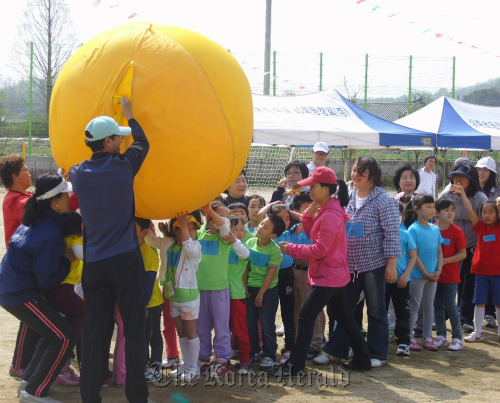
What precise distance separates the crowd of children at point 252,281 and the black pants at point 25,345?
312 millimetres

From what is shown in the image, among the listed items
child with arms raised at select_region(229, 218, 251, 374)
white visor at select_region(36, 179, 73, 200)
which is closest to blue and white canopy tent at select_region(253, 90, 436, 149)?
child with arms raised at select_region(229, 218, 251, 374)

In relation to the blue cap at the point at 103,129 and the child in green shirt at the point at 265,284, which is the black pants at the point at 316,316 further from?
the blue cap at the point at 103,129

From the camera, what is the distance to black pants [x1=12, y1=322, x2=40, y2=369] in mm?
4996

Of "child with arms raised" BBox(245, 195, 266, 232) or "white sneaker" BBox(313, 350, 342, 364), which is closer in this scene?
"white sneaker" BBox(313, 350, 342, 364)

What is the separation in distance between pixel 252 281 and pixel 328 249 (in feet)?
2.91

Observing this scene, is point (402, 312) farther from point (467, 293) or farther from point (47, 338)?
point (47, 338)

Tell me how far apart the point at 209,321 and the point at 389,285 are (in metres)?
1.96

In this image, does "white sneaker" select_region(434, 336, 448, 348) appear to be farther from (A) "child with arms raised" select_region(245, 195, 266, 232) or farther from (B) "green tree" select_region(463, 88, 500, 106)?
(B) "green tree" select_region(463, 88, 500, 106)

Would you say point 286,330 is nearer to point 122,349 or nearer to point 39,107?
point 122,349

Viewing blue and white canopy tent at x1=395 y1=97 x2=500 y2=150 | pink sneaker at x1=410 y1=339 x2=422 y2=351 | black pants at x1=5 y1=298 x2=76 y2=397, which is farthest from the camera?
blue and white canopy tent at x1=395 y1=97 x2=500 y2=150

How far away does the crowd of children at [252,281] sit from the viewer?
5.09 meters

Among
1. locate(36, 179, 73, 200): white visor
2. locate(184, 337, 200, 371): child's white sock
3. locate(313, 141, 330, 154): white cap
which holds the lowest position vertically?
locate(184, 337, 200, 371): child's white sock

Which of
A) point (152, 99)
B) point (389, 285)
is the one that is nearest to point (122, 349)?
point (152, 99)

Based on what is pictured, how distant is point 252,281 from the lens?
5703 mm
